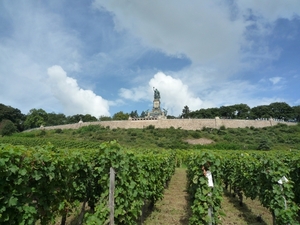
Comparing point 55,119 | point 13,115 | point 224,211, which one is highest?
point 55,119

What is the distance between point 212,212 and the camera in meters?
5.49

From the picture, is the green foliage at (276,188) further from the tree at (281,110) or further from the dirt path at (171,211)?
the tree at (281,110)

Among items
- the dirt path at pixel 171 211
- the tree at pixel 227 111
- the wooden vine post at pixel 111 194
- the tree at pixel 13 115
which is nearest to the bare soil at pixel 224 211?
the dirt path at pixel 171 211

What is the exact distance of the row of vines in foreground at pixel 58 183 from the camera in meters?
3.45

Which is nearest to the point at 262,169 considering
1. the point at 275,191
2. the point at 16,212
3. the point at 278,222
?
the point at 275,191

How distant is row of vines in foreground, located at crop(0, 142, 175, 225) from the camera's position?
3449mm

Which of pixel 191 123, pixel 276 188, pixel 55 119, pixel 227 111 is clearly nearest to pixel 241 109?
pixel 227 111

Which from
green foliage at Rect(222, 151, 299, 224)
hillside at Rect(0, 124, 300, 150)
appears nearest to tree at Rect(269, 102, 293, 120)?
hillside at Rect(0, 124, 300, 150)

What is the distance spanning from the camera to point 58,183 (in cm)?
493

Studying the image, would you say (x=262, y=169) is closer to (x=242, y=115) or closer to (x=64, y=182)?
(x=64, y=182)

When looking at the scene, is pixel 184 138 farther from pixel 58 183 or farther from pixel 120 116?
pixel 58 183

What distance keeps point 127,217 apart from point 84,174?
6.46 feet

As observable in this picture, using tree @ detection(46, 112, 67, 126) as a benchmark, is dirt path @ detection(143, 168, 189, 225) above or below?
below

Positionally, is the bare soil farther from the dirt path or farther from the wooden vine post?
the wooden vine post
